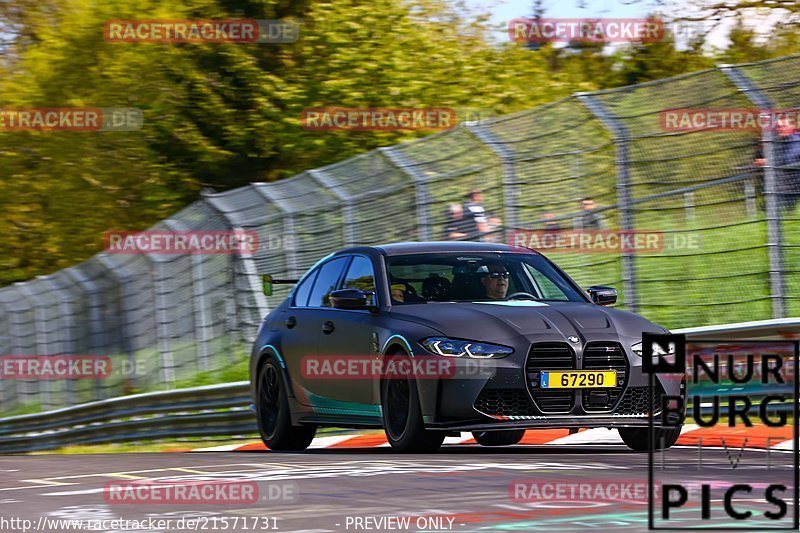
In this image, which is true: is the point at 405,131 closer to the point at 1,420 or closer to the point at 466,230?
the point at 1,420

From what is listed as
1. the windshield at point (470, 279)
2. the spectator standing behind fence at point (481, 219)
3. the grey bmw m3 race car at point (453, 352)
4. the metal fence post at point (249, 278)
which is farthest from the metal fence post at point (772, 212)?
the metal fence post at point (249, 278)

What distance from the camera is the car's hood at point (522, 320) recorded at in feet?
33.2

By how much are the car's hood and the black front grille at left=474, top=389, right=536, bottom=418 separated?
1.10ft

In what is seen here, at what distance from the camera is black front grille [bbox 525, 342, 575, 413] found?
32.8 feet

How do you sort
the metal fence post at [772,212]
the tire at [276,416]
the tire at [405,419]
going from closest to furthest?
the tire at [405,419] → the tire at [276,416] → the metal fence post at [772,212]

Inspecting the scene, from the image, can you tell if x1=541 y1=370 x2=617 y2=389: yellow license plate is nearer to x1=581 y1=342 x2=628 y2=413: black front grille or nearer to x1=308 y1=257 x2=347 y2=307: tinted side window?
x1=581 y1=342 x2=628 y2=413: black front grille

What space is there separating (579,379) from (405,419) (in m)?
1.19

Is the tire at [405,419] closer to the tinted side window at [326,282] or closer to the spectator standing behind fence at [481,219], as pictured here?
the tinted side window at [326,282]

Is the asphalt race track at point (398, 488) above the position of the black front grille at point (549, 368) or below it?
below

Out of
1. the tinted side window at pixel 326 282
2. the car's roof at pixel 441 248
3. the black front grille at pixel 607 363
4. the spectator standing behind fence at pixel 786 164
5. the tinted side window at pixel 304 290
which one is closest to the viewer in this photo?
the black front grille at pixel 607 363

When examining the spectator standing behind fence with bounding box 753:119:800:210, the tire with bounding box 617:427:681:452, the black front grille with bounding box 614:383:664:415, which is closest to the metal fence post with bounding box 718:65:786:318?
Result: the spectator standing behind fence with bounding box 753:119:800:210

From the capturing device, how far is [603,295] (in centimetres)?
1126

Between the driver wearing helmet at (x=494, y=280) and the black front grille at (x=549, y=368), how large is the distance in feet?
4.06

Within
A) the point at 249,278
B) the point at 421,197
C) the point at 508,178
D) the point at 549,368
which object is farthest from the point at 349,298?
the point at 249,278
